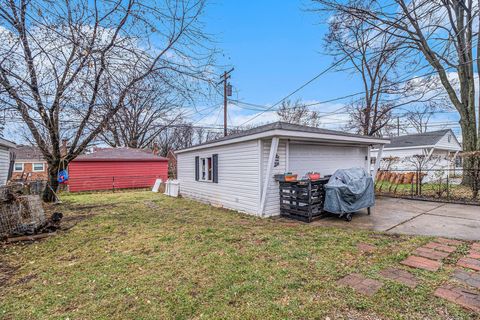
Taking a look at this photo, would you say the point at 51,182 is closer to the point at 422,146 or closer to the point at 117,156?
the point at 117,156

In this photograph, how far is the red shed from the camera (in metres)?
15.2

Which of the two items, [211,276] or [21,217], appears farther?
[21,217]

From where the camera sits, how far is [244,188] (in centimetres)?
696

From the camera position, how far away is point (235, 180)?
737 cm

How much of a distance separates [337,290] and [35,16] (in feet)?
17.4

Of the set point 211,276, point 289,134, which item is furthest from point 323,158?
point 211,276

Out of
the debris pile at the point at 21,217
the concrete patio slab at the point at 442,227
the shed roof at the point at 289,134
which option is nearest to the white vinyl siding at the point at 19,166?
the debris pile at the point at 21,217

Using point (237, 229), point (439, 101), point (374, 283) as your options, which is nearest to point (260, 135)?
point (237, 229)

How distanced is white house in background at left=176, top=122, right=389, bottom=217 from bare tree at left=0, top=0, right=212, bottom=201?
257 centimetres

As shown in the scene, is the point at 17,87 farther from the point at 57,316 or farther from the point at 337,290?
the point at 337,290

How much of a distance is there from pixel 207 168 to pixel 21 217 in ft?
17.8

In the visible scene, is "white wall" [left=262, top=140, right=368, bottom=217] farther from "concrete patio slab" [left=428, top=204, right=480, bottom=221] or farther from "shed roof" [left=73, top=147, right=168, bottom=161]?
"shed roof" [left=73, top=147, right=168, bottom=161]

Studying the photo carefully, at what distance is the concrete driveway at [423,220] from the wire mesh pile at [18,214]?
6.20 meters

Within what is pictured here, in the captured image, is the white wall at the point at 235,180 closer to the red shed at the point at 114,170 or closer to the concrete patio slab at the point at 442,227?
the concrete patio slab at the point at 442,227
